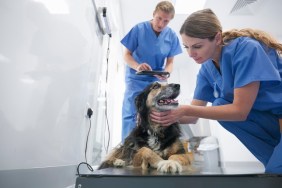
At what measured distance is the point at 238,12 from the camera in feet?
13.7

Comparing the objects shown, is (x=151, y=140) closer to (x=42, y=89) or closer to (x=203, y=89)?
(x=203, y=89)

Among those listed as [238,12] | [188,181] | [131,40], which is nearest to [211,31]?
[188,181]

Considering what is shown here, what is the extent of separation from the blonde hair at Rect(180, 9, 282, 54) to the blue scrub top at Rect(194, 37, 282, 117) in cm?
5

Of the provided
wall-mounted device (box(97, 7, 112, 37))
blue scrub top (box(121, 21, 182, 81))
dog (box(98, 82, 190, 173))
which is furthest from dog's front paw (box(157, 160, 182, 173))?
wall-mounted device (box(97, 7, 112, 37))

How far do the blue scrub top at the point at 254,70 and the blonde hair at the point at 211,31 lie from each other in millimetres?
47

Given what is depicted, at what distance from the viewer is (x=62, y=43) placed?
141 centimetres

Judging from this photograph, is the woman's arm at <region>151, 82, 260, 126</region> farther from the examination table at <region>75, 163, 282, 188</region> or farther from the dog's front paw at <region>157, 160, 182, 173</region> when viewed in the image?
the examination table at <region>75, 163, 282, 188</region>

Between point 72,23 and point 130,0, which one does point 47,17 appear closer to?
point 72,23

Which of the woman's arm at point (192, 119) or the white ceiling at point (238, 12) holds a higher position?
the white ceiling at point (238, 12)

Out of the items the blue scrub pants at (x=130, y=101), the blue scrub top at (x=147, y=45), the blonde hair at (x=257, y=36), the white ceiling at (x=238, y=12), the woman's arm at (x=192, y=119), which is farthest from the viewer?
the white ceiling at (x=238, y=12)

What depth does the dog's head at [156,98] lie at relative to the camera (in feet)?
5.08

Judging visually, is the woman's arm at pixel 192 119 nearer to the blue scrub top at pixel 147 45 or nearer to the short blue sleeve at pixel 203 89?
the short blue sleeve at pixel 203 89

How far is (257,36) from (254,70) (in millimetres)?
293

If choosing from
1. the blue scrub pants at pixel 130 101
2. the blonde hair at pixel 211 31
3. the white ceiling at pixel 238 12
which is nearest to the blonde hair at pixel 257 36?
the blonde hair at pixel 211 31
